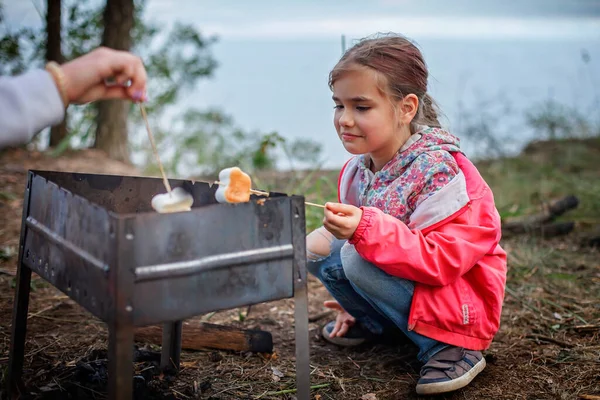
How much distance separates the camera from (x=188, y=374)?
263 centimetres

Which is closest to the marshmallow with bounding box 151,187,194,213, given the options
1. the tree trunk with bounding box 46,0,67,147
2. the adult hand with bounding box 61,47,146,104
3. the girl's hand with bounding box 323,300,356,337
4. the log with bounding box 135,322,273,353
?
the adult hand with bounding box 61,47,146,104

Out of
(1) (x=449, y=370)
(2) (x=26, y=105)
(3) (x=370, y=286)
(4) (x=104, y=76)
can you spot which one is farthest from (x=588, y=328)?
(2) (x=26, y=105)

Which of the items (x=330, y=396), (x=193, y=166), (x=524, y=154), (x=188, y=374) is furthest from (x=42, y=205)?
(x=524, y=154)

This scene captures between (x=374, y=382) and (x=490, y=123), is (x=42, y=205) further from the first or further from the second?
(x=490, y=123)

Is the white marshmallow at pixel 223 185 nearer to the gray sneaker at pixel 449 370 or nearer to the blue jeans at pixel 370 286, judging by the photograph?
the blue jeans at pixel 370 286

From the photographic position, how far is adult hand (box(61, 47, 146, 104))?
1864mm

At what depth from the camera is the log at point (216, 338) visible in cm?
286

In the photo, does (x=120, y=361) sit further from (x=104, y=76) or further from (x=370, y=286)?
(x=370, y=286)

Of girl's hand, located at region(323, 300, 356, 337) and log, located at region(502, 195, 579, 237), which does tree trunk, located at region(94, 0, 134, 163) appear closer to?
log, located at region(502, 195, 579, 237)

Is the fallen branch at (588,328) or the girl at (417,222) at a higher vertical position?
the girl at (417,222)

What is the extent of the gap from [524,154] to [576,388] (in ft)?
17.5

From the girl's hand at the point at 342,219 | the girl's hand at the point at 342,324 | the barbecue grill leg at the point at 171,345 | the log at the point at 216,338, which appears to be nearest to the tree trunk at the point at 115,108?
the log at the point at 216,338

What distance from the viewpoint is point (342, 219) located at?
221 cm

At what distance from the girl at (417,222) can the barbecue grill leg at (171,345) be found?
2.47ft
